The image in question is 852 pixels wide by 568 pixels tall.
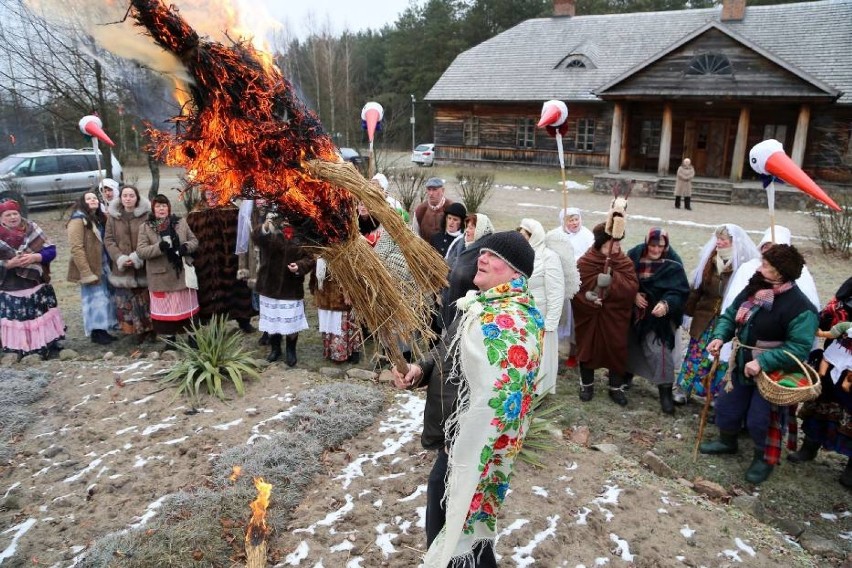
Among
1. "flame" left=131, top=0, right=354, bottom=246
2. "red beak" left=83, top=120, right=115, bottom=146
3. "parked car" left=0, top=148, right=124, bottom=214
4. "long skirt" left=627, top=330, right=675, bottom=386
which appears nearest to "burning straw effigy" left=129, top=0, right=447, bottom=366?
"flame" left=131, top=0, right=354, bottom=246

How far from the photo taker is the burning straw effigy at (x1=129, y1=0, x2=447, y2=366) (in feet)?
7.63

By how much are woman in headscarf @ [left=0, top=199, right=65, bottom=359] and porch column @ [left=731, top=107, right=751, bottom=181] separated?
74.2ft

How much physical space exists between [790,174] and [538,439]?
3.12 m

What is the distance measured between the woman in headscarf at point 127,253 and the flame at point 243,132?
445 centimetres

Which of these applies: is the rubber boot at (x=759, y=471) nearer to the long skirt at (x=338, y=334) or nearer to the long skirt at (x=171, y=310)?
the long skirt at (x=338, y=334)

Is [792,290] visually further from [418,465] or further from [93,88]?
[93,88]

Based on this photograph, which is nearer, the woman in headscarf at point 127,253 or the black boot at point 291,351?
the black boot at point 291,351

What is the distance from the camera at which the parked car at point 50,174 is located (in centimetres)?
1603

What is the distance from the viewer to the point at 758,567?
3457 mm

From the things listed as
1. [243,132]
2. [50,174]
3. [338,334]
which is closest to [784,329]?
[243,132]

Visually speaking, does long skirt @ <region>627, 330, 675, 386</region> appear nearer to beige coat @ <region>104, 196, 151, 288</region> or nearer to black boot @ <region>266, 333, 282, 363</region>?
black boot @ <region>266, 333, 282, 363</region>

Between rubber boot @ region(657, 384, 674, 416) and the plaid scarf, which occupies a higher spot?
the plaid scarf

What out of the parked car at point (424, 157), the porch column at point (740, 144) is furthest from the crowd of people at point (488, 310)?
the parked car at point (424, 157)

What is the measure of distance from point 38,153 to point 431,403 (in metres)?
18.6
